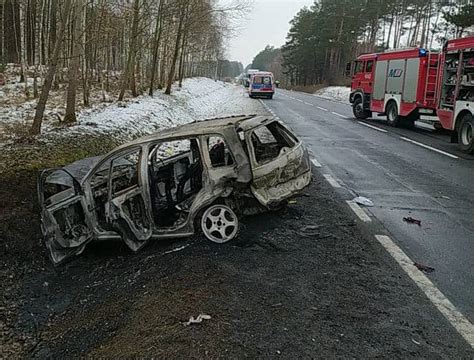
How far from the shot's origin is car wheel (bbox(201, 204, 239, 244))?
218 inches

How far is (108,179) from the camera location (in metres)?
5.80

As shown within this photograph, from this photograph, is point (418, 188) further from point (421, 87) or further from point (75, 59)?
point (421, 87)

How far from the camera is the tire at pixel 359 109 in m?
21.9

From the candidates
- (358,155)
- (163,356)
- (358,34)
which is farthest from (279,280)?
(358,34)

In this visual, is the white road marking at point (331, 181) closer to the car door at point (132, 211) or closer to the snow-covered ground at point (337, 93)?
the car door at point (132, 211)

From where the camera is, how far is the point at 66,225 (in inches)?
229

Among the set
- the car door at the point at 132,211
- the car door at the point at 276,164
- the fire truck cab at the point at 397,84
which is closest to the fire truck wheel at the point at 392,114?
the fire truck cab at the point at 397,84

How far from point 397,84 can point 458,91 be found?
18.1ft

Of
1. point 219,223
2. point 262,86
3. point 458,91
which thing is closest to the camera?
point 219,223

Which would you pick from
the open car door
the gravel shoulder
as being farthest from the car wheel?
the open car door

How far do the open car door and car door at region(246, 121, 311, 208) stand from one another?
7.15 ft

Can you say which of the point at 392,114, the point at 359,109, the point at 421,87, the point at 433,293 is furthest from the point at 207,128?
the point at 359,109

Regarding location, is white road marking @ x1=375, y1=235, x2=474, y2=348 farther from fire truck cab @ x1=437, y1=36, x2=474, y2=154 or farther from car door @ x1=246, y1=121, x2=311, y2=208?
fire truck cab @ x1=437, y1=36, x2=474, y2=154

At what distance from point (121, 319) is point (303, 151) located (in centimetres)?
348
